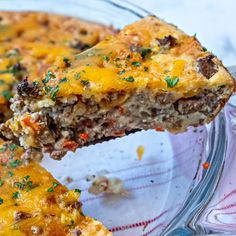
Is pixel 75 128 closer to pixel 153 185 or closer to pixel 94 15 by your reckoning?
pixel 153 185

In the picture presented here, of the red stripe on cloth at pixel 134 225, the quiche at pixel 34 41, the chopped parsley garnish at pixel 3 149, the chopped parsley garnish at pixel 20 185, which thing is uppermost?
the quiche at pixel 34 41

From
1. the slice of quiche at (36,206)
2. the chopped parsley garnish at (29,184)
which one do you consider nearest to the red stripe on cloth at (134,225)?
the slice of quiche at (36,206)

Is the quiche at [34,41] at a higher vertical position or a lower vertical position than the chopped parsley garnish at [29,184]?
higher

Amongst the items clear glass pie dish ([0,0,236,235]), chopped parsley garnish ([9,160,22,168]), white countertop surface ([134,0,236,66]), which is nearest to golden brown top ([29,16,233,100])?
chopped parsley garnish ([9,160,22,168])

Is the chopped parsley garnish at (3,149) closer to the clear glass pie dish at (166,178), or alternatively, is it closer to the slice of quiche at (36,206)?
the slice of quiche at (36,206)

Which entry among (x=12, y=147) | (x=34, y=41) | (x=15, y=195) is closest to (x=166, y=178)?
(x=12, y=147)

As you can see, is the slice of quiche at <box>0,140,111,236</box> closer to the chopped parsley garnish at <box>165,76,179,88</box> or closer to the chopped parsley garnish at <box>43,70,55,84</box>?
the chopped parsley garnish at <box>43,70,55,84</box>
